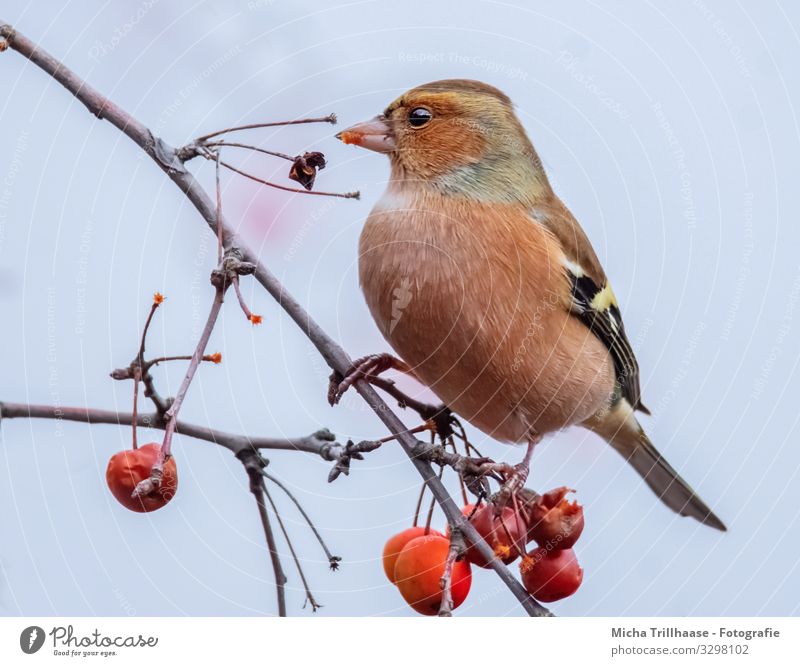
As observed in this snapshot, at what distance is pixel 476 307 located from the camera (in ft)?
9.16

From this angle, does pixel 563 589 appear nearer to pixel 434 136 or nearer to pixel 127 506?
pixel 127 506

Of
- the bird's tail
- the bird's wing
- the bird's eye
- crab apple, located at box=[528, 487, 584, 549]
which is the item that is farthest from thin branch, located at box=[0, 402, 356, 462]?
the bird's tail

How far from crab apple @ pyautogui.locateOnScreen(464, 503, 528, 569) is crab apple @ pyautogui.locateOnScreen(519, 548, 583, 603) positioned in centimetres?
5

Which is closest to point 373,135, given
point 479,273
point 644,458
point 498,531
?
point 479,273

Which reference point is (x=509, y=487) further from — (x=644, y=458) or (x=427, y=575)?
(x=644, y=458)

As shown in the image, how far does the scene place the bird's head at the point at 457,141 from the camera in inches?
117

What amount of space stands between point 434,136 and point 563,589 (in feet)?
5.15

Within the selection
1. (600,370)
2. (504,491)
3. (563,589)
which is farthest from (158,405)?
(600,370)

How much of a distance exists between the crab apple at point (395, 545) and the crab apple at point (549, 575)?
0.87 feet

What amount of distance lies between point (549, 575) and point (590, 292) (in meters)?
1.45

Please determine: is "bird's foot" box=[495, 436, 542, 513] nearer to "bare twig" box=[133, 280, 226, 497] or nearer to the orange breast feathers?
the orange breast feathers

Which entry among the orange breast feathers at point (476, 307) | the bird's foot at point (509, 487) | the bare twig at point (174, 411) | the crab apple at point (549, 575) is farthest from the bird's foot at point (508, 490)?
the bare twig at point (174, 411)

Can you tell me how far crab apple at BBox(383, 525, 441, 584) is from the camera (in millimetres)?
2377
